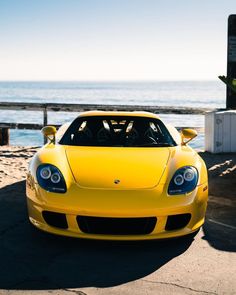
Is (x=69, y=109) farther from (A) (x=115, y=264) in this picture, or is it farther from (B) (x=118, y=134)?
(A) (x=115, y=264)

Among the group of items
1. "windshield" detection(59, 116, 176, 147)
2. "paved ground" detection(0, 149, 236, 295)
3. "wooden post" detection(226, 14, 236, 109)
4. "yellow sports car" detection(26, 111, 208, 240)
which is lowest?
"paved ground" detection(0, 149, 236, 295)

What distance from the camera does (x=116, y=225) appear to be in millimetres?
4195

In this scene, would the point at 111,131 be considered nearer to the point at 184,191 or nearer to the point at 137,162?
the point at 137,162

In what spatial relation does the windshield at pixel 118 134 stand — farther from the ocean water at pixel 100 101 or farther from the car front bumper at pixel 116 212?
the ocean water at pixel 100 101

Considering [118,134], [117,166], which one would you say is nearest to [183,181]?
[117,166]

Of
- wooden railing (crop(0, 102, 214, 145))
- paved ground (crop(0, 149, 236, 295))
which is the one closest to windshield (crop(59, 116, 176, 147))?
paved ground (crop(0, 149, 236, 295))

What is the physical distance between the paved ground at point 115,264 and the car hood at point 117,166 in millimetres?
576

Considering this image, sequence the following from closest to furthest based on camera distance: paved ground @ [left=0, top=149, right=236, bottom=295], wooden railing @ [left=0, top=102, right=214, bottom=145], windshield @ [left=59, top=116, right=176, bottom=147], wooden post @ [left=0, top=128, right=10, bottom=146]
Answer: paved ground @ [left=0, top=149, right=236, bottom=295], windshield @ [left=59, top=116, right=176, bottom=147], wooden railing @ [left=0, top=102, right=214, bottom=145], wooden post @ [left=0, top=128, right=10, bottom=146]

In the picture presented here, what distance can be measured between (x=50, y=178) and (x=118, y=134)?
180 cm

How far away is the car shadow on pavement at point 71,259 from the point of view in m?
3.68

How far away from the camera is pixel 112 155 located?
4.99m

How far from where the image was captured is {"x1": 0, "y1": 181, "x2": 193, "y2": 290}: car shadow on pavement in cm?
368

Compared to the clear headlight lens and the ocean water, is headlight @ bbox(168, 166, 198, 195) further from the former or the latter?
the ocean water

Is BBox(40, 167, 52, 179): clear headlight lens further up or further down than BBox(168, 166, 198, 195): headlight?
further up
